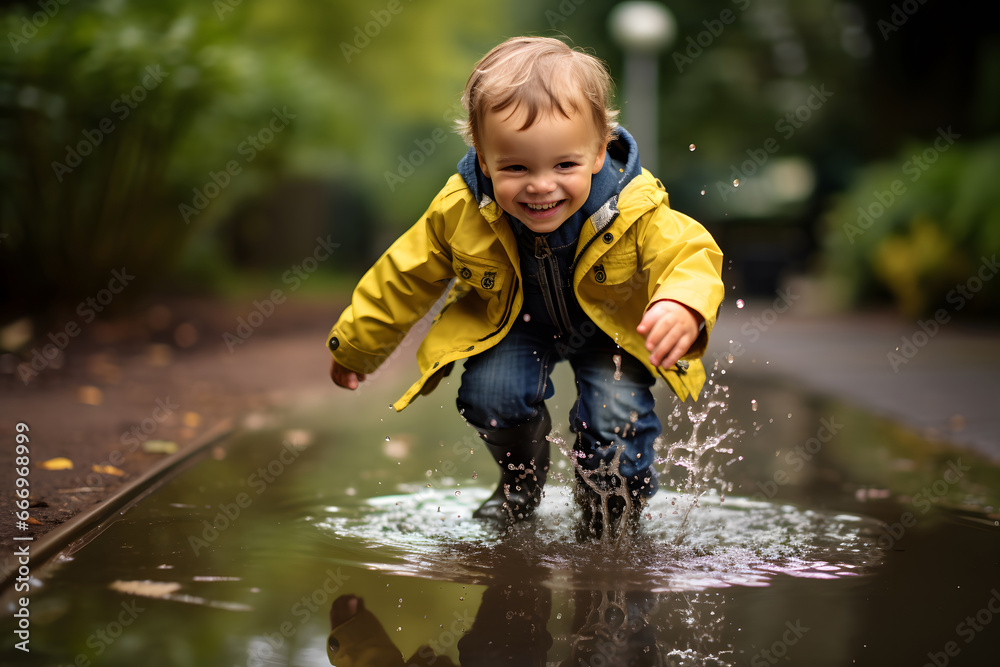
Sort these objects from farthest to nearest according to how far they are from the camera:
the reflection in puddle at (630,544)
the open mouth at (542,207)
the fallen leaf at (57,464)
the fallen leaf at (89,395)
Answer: the fallen leaf at (89,395)
the fallen leaf at (57,464)
the open mouth at (542,207)
the reflection in puddle at (630,544)

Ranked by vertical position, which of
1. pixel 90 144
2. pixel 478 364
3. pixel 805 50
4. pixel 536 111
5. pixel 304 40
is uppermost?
pixel 805 50

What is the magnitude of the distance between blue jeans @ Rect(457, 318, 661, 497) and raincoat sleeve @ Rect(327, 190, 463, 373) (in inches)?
10.3

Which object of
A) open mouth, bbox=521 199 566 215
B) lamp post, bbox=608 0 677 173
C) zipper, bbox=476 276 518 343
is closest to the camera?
open mouth, bbox=521 199 566 215

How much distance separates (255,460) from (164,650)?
228cm

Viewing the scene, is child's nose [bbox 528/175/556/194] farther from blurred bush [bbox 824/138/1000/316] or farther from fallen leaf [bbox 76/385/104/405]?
blurred bush [bbox 824/138/1000/316]

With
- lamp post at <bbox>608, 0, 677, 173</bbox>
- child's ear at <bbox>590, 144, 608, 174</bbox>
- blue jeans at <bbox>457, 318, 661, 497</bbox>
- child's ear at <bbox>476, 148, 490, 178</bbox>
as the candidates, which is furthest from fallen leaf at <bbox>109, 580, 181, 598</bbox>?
lamp post at <bbox>608, 0, 677, 173</bbox>

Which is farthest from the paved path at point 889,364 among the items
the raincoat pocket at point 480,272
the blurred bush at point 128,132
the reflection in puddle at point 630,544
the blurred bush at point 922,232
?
the blurred bush at point 128,132

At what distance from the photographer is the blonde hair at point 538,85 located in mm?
2818

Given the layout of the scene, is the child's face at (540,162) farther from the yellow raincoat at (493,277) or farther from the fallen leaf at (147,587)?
the fallen leaf at (147,587)

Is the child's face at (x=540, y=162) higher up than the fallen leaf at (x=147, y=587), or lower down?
higher up

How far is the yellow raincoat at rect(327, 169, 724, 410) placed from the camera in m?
3.04

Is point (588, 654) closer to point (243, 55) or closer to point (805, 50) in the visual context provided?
point (243, 55)

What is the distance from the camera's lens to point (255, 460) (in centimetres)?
440

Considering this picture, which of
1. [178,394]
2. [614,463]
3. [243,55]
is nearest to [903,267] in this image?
[243,55]
